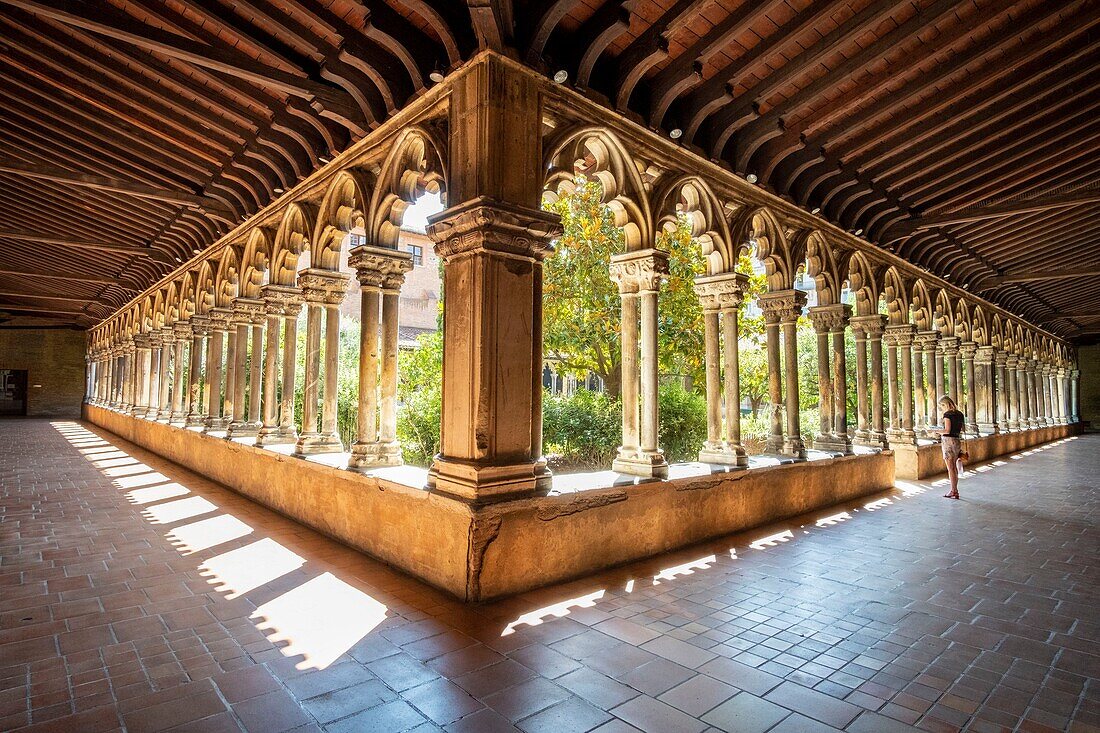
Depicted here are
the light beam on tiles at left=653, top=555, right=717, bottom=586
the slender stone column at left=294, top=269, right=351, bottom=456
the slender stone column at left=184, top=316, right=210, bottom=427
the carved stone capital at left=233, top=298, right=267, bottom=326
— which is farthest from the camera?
the slender stone column at left=184, top=316, right=210, bottom=427

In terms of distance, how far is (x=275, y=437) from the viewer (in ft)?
20.3

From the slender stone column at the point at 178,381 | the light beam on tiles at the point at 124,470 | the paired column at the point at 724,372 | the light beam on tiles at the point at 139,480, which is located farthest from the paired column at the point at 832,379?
the slender stone column at the point at 178,381

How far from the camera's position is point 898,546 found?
464cm

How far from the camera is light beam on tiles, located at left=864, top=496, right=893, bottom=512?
6.24 m

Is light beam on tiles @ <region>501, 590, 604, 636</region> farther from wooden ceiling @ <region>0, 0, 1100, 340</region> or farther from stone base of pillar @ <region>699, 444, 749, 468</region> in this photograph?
wooden ceiling @ <region>0, 0, 1100, 340</region>

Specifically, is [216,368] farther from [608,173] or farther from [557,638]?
[557,638]

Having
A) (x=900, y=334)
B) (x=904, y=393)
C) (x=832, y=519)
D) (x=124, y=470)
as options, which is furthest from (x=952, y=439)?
(x=124, y=470)

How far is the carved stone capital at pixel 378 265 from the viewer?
482cm

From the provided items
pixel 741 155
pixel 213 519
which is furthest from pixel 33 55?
pixel 741 155

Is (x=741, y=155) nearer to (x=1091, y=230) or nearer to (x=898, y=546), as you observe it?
(x=898, y=546)

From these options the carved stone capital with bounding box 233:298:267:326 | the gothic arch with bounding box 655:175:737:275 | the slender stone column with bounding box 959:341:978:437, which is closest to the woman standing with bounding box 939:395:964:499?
the gothic arch with bounding box 655:175:737:275

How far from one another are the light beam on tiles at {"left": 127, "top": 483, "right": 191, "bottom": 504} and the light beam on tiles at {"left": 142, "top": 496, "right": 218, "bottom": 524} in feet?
1.01

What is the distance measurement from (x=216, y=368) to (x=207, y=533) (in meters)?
4.25

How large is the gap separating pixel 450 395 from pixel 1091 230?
1059 cm
